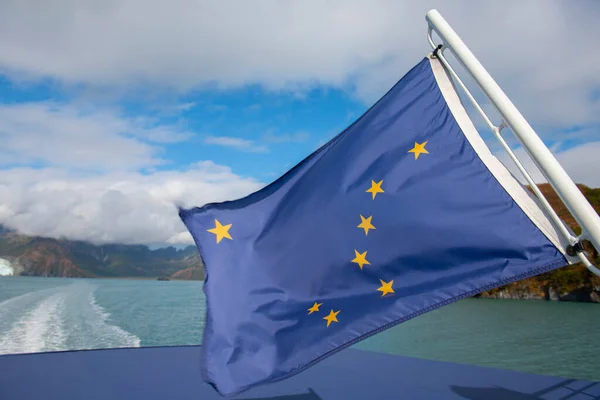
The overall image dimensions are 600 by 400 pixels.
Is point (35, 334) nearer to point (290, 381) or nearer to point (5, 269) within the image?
point (290, 381)

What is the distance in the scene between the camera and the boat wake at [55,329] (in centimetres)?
1319

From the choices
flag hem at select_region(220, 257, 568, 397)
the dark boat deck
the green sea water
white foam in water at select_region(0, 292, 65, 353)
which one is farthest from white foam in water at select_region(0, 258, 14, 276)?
flag hem at select_region(220, 257, 568, 397)

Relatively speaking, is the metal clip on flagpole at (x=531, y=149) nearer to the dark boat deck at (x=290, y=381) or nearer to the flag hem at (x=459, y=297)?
the flag hem at (x=459, y=297)

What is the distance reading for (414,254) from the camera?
2641 millimetres

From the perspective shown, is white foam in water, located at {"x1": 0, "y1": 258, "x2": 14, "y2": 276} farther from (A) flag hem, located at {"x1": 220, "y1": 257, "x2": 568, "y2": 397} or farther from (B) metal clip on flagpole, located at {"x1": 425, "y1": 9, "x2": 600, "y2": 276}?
(B) metal clip on flagpole, located at {"x1": 425, "y1": 9, "x2": 600, "y2": 276}

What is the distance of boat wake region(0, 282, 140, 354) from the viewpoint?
43.3ft

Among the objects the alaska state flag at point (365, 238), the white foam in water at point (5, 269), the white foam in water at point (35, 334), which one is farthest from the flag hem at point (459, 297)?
the white foam in water at point (5, 269)

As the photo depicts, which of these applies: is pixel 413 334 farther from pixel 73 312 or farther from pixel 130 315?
pixel 73 312

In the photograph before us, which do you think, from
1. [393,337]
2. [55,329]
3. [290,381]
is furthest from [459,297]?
[393,337]

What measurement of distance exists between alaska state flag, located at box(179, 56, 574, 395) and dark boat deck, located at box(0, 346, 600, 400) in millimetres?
1667

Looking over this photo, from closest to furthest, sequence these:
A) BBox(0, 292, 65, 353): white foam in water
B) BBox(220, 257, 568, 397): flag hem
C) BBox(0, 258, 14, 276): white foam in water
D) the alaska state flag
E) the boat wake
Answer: BBox(220, 257, 568, 397): flag hem < the alaska state flag < BBox(0, 292, 65, 353): white foam in water < the boat wake < BBox(0, 258, 14, 276): white foam in water

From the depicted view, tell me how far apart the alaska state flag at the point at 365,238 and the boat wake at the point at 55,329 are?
1151 cm

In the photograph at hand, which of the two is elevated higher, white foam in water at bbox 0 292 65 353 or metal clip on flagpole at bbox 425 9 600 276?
metal clip on flagpole at bbox 425 9 600 276

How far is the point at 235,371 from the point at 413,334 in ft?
80.3
